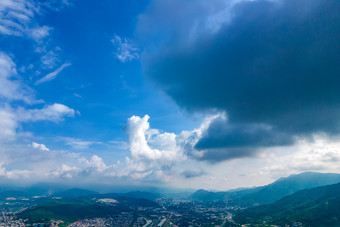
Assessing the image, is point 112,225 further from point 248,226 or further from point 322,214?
point 322,214

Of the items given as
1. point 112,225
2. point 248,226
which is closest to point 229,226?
point 248,226

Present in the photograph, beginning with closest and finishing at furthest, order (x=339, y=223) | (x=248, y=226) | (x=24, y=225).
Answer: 1. (x=339, y=223)
2. (x=248, y=226)
3. (x=24, y=225)

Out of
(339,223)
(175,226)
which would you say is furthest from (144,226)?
(339,223)

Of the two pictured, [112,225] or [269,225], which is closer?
[269,225]

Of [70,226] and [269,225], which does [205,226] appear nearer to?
[269,225]

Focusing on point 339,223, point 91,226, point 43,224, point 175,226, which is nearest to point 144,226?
point 175,226

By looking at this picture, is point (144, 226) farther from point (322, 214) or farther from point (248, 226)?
point (322, 214)

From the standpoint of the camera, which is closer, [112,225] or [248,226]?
[248,226]

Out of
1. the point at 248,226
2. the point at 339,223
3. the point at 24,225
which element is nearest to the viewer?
the point at 339,223
